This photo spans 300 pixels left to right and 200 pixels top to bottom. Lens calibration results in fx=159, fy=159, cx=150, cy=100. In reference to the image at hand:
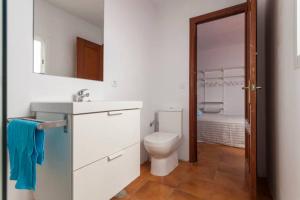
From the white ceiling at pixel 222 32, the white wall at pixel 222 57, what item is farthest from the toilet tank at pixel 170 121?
the white wall at pixel 222 57

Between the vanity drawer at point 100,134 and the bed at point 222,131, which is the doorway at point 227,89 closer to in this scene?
the bed at point 222,131

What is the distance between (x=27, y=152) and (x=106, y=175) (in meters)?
0.52

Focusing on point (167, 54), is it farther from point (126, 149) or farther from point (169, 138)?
point (126, 149)

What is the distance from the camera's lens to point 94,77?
1.58 metres

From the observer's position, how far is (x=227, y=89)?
4.29 meters

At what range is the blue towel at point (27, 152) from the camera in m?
0.85

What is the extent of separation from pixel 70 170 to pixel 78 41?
1108 mm

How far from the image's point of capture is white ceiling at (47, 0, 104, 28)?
4.52 ft

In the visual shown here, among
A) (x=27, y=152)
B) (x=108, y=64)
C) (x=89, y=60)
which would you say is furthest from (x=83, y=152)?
(x=108, y=64)

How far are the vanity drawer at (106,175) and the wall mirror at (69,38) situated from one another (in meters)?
0.79

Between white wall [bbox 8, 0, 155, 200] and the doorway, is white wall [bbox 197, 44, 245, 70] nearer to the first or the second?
the doorway

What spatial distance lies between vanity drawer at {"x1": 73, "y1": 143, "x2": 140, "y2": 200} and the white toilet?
0.35m

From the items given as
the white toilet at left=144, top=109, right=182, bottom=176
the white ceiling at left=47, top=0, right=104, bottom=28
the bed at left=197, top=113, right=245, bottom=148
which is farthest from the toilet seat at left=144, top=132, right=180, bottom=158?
the bed at left=197, top=113, right=245, bottom=148

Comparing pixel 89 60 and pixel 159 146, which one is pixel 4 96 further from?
pixel 159 146
